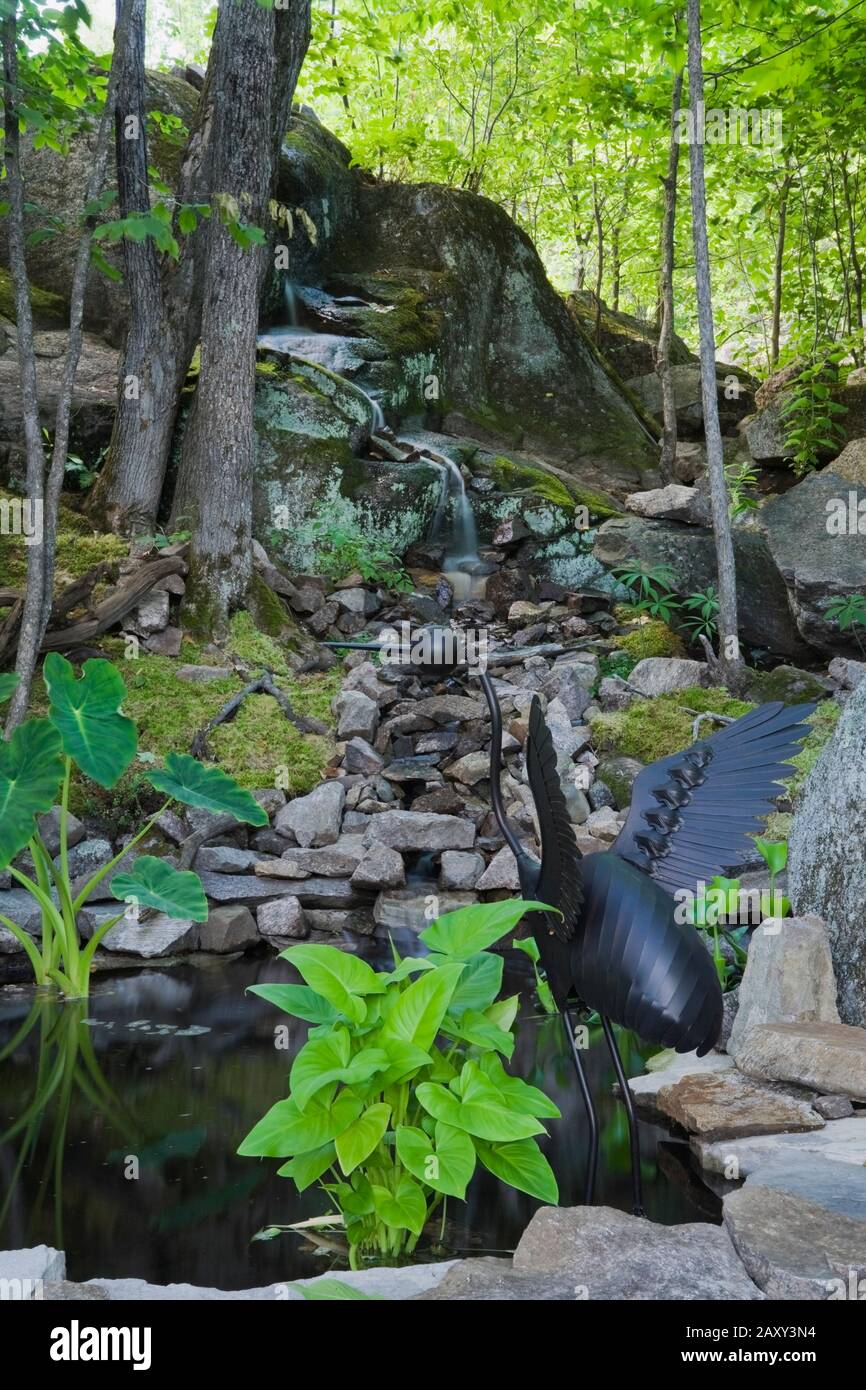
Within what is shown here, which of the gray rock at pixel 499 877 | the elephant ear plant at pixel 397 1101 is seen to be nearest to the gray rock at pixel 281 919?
the gray rock at pixel 499 877

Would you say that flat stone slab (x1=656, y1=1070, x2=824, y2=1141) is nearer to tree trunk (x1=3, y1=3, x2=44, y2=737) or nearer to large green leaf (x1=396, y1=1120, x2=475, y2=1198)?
large green leaf (x1=396, y1=1120, x2=475, y2=1198)

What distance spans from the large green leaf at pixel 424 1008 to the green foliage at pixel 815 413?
847cm

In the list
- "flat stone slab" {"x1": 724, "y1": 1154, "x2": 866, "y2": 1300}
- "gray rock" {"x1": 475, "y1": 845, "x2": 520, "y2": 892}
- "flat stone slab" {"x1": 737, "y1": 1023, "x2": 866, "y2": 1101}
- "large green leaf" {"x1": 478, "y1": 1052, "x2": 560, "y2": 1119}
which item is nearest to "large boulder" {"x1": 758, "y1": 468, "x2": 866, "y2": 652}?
"gray rock" {"x1": 475, "y1": 845, "x2": 520, "y2": 892}

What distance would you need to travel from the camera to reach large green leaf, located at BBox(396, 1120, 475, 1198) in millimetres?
2211

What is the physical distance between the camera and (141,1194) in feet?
8.71

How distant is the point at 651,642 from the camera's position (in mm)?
7773

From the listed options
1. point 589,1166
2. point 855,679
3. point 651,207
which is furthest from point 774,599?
point 651,207

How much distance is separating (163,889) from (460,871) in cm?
190

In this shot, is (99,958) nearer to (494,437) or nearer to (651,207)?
(494,437)

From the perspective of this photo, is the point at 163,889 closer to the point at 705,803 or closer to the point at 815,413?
the point at 705,803

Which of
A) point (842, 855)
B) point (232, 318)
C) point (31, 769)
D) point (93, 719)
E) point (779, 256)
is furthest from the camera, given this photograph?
point (779, 256)

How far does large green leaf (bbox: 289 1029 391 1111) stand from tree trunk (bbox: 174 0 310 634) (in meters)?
5.08

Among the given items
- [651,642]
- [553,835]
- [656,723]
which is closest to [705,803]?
[553,835]

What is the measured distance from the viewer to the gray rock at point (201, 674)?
22.1ft
